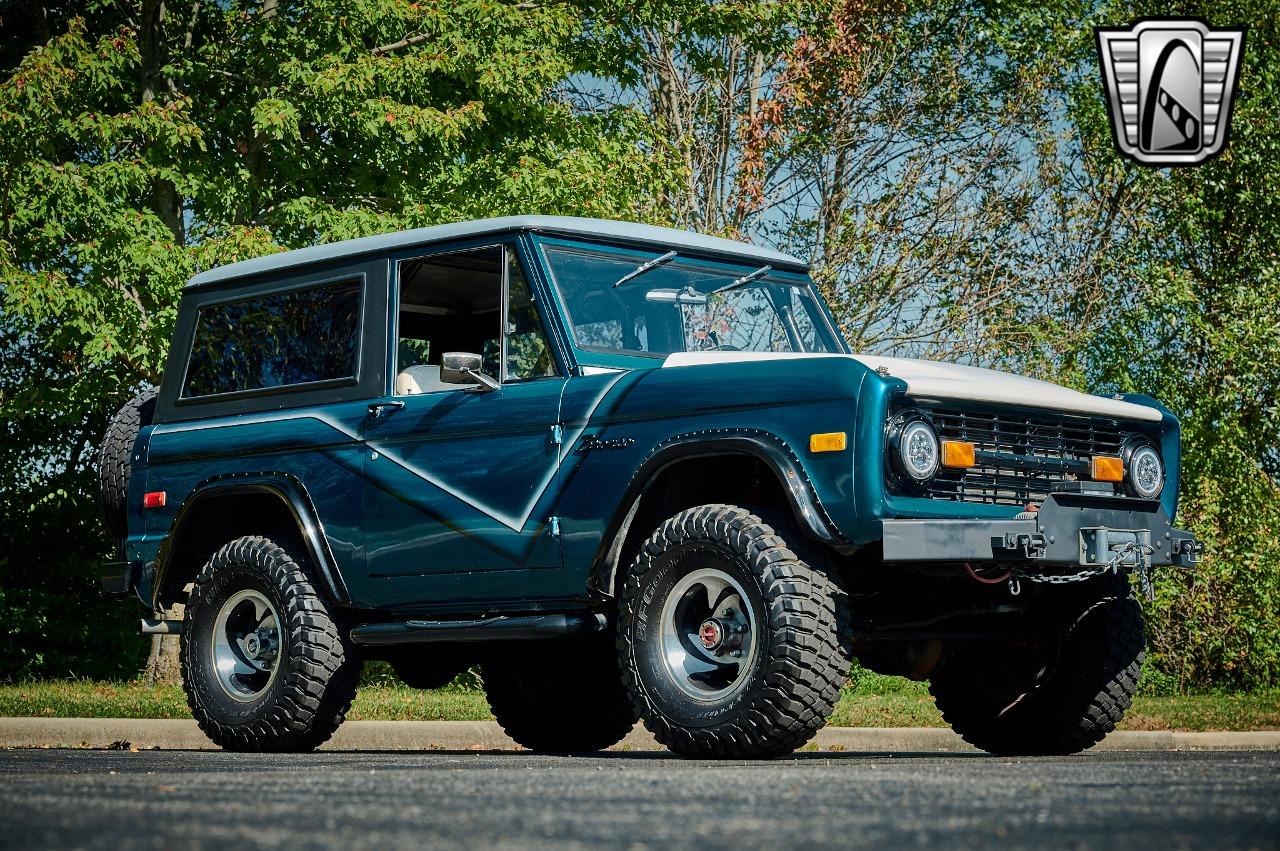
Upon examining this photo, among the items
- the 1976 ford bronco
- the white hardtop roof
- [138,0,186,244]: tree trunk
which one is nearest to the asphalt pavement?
the 1976 ford bronco

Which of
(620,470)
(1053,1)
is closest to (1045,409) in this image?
(620,470)

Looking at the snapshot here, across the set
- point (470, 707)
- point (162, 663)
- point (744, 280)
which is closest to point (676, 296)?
point (744, 280)

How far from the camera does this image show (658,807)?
15.6 ft

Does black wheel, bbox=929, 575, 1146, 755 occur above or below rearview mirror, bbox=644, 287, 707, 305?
below

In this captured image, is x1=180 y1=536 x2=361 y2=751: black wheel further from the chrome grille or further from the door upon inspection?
the chrome grille

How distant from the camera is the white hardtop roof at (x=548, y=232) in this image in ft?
28.6

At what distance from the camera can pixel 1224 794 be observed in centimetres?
507

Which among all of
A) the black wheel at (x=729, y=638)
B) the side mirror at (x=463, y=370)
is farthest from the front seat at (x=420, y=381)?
the black wheel at (x=729, y=638)

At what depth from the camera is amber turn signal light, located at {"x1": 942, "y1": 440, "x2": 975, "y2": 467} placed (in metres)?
7.34

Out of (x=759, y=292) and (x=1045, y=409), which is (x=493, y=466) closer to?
(x=759, y=292)

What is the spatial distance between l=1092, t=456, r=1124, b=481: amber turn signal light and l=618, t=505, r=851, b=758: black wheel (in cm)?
139

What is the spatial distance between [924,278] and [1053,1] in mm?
4458

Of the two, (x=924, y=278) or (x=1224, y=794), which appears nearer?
(x=1224, y=794)

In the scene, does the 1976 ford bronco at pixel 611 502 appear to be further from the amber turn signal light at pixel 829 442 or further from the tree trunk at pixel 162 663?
the tree trunk at pixel 162 663
